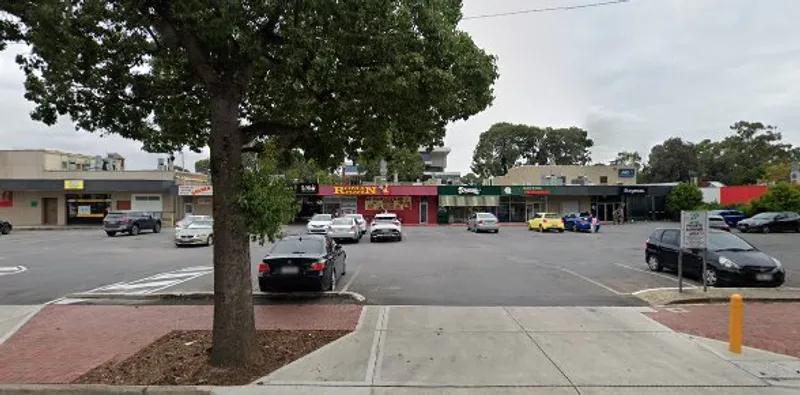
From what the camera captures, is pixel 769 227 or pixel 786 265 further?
pixel 769 227

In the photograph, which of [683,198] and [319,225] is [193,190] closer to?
[319,225]

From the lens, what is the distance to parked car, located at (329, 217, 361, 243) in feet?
93.1

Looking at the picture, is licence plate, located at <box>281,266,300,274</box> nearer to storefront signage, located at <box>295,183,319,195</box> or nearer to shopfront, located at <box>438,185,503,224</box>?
storefront signage, located at <box>295,183,319,195</box>

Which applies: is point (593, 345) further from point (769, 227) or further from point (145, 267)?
point (769, 227)

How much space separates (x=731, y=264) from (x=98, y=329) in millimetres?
13259

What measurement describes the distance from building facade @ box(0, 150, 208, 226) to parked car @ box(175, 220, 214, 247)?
22953 mm

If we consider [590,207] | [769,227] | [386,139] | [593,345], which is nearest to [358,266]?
[386,139]

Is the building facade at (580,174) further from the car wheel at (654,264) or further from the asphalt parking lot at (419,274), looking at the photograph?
the car wheel at (654,264)

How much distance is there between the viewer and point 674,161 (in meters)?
83.8

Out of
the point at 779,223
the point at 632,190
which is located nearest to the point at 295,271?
the point at 779,223

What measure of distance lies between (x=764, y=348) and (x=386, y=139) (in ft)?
21.5

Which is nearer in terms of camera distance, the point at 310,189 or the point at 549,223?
the point at 549,223

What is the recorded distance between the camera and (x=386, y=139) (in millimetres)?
9516

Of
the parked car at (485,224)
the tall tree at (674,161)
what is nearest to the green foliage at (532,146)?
the tall tree at (674,161)
